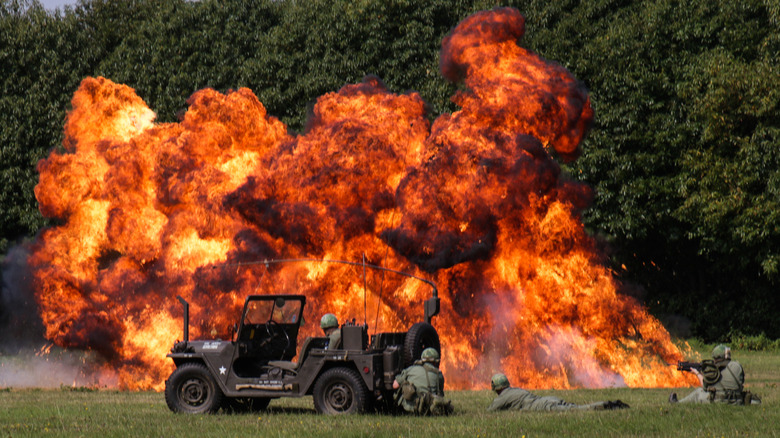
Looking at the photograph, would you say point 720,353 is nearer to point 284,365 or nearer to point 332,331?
point 332,331

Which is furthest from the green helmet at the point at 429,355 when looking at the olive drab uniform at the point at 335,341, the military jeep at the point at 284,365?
the olive drab uniform at the point at 335,341

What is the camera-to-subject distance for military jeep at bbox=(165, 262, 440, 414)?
1800 centimetres

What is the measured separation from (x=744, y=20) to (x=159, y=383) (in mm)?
27668

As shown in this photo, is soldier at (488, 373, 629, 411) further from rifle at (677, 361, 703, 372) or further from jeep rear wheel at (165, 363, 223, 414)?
jeep rear wheel at (165, 363, 223, 414)

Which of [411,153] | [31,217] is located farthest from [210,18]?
[411,153]

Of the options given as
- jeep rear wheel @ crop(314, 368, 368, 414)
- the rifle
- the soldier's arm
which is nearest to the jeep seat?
jeep rear wheel @ crop(314, 368, 368, 414)

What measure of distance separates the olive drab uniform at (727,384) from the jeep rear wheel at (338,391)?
23.6 ft

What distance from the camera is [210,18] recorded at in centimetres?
4438

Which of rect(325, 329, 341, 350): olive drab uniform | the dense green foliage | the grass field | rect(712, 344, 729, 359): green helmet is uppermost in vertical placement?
the dense green foliage

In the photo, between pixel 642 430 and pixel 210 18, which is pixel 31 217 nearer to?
pixel 210 18

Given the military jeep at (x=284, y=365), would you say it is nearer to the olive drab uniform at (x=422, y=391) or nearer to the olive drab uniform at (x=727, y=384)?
the olive drab uniform at (x=422, y=391)

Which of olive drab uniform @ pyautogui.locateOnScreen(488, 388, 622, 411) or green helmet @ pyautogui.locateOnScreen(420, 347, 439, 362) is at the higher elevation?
green helmet @ pyautogui.locateOnScreen(420, 347, 439, 362)

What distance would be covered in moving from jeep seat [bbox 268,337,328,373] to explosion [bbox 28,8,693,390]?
6371 mm

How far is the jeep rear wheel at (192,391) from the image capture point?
18844 mm
